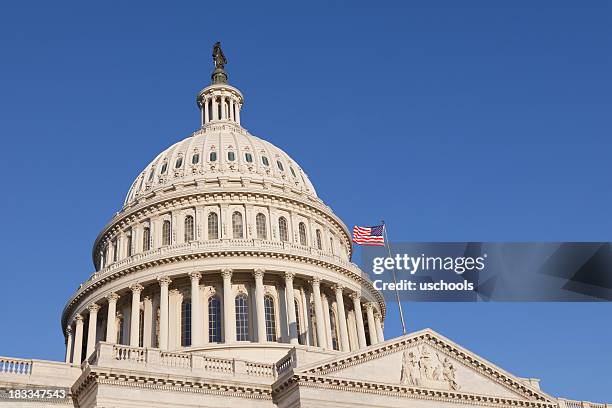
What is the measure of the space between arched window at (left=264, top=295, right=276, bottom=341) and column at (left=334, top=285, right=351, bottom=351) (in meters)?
5.64

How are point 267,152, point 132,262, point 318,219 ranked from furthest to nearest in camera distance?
point 267,152 < point 318,219 < point 132,262

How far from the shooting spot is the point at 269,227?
6556 centimetres

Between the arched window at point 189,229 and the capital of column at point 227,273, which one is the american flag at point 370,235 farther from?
the arched window at point 189,229

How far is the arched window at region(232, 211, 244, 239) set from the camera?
64188 mm

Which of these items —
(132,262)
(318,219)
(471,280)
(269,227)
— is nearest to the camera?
(471,280)

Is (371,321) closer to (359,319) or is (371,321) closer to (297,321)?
(359,319)

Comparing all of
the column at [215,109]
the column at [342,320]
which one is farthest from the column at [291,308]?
the column at [215,109]

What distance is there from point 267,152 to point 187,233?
13.7m

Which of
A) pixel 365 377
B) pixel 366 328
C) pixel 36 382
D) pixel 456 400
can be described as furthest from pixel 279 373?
pixel 366 328

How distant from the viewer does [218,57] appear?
8994 centimetres

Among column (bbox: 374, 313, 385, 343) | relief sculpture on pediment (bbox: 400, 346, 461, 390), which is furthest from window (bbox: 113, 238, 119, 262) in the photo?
relief sculpture on pediment (bbox: 400, 346, 461, 390)

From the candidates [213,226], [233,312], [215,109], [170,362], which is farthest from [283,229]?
[170,362]

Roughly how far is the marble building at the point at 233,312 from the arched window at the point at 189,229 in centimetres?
10

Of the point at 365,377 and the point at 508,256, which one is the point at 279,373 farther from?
the point at 508,256
